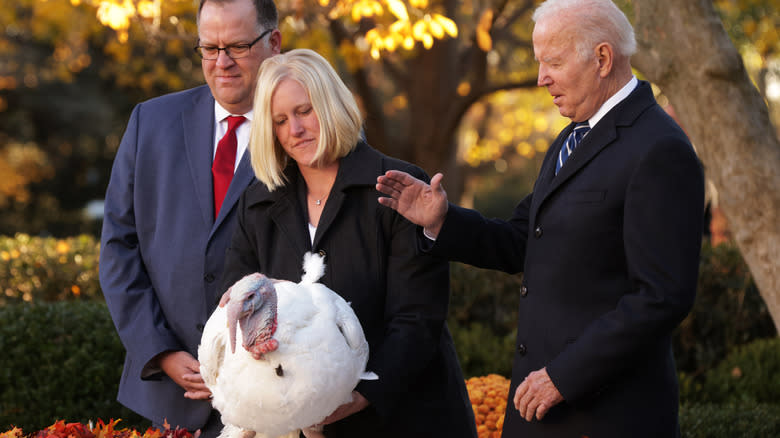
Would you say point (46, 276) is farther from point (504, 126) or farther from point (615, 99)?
point (504, 126)

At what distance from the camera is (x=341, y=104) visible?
281 centimetres

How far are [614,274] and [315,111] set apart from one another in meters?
1.17

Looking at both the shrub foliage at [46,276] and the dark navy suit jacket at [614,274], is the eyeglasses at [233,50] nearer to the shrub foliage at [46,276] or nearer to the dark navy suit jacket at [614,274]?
the dark navy suit jacket at [614,274]

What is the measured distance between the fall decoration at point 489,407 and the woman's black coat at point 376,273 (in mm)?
1347

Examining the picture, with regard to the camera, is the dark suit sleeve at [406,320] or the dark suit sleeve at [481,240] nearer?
the dark suit sleeve at [406,320]

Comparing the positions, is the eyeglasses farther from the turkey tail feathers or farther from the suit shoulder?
the turkey tail feathers

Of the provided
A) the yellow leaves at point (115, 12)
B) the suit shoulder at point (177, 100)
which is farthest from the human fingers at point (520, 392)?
the yellow leaves at point (115, 12)

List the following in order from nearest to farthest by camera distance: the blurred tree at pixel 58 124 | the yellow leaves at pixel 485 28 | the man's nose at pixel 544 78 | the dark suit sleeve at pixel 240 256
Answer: the man's nose at pixel 544 78
the dark suit sleeve at pixel 240 256
the yellow leaves at pixel 485 28
the blurred tree at pixel 58 124

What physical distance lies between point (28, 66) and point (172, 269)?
705 inches

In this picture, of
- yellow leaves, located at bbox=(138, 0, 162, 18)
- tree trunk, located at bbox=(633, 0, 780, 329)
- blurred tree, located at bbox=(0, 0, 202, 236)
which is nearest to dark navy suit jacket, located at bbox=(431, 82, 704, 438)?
tree trunk, located at bbox=(633, 0, 780, 329)

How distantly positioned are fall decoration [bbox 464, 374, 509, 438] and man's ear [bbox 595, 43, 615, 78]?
2.20 meters

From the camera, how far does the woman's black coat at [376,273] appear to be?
2.76m

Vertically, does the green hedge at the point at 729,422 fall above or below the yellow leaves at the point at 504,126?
below

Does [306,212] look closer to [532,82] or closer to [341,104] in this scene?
[341,104]
